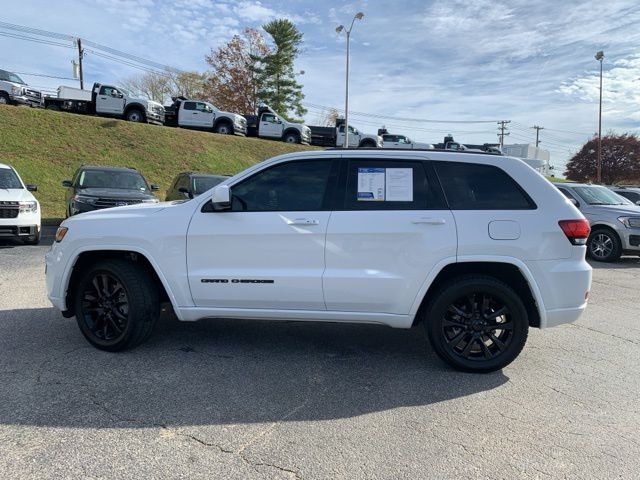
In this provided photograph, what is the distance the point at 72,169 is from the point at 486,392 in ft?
63.3

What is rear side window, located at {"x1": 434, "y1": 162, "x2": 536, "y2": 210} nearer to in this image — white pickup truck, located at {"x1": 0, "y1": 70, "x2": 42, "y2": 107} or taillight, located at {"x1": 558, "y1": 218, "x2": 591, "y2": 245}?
taillight, located at {"x1": 558, "y1": 218, "x2": 591, "y2": 245}

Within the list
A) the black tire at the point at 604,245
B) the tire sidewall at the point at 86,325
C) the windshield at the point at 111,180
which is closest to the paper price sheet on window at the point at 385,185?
the tire sidewall at the point at 86,325

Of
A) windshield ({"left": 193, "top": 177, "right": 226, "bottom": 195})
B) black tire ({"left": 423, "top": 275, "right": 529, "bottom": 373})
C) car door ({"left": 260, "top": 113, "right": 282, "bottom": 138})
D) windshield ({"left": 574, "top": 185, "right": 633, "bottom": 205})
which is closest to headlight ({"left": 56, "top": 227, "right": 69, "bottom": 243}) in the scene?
black tire ({"left": 423, "top": 275, "right": 529, "bottom": 373})

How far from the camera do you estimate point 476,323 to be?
3.97 metres

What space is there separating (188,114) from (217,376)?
26230 millimetres

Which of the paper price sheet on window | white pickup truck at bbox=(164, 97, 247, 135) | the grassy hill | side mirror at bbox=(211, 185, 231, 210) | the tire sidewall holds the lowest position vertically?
the tire sidewall

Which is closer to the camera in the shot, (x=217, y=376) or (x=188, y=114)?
(x=217, y=376)

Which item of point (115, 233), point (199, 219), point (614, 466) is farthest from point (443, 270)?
point (115, 233)

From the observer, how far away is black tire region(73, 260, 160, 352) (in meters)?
4.17

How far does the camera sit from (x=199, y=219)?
4.12 m

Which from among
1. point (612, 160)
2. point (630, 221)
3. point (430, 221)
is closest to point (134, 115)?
point (630, 221)

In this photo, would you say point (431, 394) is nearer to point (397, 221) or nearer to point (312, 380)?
point (312, 380)

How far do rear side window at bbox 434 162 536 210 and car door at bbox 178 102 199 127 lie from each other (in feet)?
85.2

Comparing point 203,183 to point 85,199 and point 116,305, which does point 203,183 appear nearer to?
point 85,199
